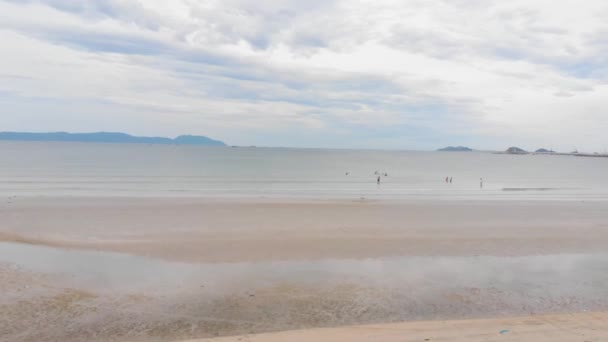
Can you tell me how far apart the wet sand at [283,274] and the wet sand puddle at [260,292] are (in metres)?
0.04

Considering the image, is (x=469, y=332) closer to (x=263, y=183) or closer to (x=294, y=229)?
(x=294, y=229)

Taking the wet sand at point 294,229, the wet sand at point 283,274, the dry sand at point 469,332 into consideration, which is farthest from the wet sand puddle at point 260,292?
the wet sand at point 294,229

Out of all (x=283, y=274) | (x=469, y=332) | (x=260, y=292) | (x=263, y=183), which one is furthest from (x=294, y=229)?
(x=263, y=183)

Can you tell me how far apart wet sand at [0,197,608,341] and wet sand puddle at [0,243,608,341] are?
40 mm

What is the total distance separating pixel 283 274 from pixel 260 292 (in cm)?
159

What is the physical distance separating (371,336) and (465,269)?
20.0 feet

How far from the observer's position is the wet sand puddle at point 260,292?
8172 millimetres

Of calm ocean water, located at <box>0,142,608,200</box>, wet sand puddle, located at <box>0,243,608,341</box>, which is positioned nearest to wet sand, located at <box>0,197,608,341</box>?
wet sand puddle, located at <box>0,243,608,341</box>

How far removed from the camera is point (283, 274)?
11539 millimetres

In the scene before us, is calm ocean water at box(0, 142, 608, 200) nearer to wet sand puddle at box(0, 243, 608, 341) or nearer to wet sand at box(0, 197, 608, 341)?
wet sand at box(0, 197, 608, 341)

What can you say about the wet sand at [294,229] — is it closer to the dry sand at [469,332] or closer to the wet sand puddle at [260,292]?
the wet sand puddle at [260,292]

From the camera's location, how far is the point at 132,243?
15.4 meters

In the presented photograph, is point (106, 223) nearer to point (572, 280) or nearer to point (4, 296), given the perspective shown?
point (4, 296)

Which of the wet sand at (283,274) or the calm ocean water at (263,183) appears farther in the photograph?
the calm ocean water at (263,183)
